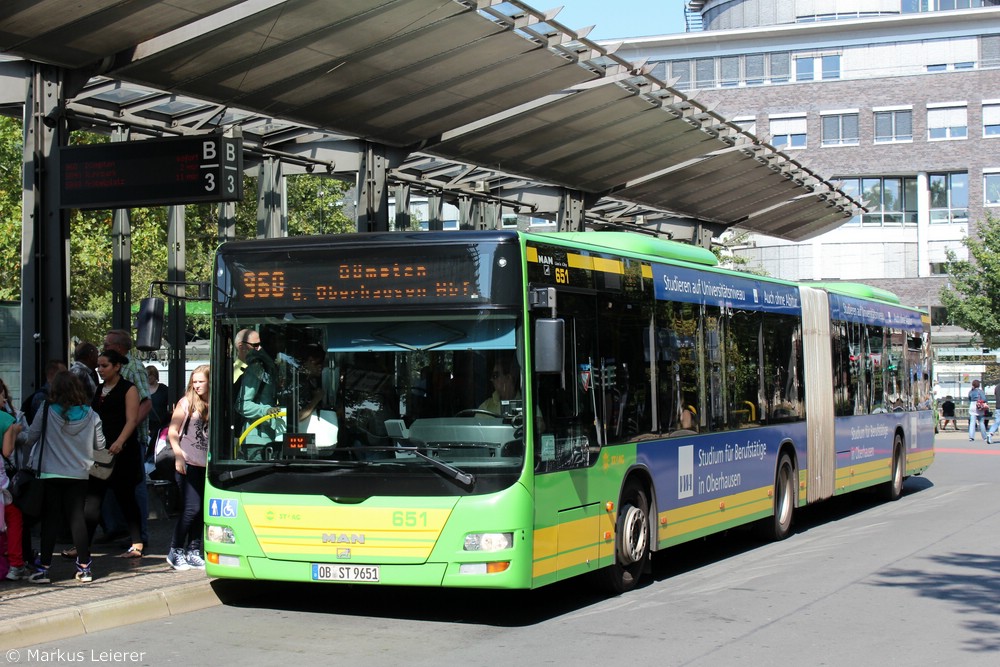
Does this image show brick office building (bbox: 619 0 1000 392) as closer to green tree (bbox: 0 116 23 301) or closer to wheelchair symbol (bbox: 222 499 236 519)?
green tree (bbox: 0 116 23 301)

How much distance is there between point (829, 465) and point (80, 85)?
9739 mm

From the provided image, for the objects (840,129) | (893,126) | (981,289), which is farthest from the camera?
(840,129)

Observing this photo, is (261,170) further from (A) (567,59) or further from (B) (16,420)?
(B) (16,420)

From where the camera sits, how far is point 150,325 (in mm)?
9789

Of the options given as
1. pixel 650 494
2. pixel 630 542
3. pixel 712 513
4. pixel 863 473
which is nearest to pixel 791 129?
pixel 863 473

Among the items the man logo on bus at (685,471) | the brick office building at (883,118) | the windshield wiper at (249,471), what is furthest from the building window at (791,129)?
the windshield wiper at (249,471)

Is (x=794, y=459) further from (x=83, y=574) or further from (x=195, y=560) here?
(x=83, y=574)

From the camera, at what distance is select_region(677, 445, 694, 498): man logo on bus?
11469 mm

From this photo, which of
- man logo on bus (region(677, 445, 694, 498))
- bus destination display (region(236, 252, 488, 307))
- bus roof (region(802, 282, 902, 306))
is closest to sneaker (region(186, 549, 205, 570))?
bus destination display (region(236, 252, 488, 307))

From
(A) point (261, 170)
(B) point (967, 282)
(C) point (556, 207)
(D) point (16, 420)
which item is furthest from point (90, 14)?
(B) point (967, 282)

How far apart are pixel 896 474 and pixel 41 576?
13.3 metres

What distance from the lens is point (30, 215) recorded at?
12438 mm

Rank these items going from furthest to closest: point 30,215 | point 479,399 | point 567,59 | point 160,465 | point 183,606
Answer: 1. point 567,59
2. point 160,465
3. point 30,215
4. point 183,606
5. point 479,399

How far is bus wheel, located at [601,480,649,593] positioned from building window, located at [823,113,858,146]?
54.1 m
